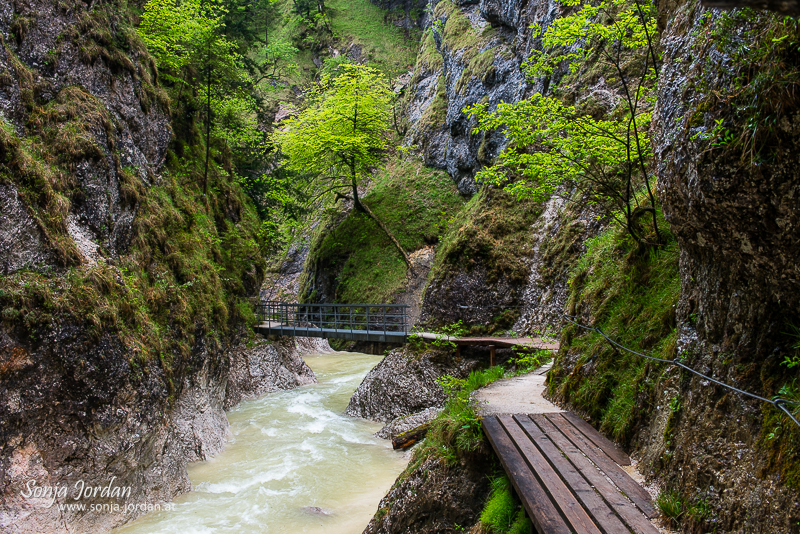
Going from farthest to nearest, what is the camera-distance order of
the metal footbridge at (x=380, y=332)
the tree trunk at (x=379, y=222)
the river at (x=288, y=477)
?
1. the tree trunk at (x=379, y=222)
2. the metal footbridge at (x=380, y=332)
3. the river at (x=288, y=477)

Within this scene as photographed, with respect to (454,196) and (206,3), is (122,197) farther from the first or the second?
(454,196)

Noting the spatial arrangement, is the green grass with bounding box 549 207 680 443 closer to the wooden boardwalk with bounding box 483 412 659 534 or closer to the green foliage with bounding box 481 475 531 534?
the wooden boardwalk with bounding box 483 412 659 534

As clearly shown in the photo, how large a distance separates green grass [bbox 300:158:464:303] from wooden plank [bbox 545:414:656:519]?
1228cm

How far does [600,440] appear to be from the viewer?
382 centimetres

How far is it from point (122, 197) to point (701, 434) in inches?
364

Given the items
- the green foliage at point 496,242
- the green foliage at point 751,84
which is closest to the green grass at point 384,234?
the green foliage at point 496,242

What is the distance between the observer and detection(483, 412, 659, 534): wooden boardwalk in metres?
2.59

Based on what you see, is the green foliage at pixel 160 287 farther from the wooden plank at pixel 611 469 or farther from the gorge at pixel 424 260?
the wooden plank at pixel 611 469

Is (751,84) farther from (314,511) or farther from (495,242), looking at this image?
(495,242)

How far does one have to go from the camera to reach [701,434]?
2711mm

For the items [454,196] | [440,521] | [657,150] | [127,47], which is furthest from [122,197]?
[454,196]

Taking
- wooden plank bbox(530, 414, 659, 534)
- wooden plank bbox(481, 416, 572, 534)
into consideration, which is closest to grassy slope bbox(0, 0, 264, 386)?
wooden plank bbox(481, 416, 572, 534)

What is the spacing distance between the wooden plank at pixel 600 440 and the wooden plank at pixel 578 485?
1.24 feet

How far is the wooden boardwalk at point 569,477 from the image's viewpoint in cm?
259
